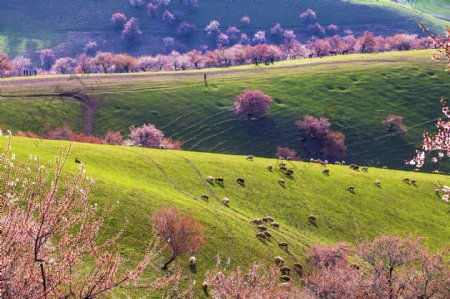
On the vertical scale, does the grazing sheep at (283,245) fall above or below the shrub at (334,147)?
below

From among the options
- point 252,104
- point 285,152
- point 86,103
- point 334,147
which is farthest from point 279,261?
point 86,103

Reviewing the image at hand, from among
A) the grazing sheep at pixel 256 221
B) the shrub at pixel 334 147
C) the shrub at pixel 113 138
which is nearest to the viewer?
the grazing sheep at pixel 256 221

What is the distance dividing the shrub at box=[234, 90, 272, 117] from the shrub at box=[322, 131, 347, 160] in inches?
990

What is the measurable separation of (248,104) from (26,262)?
124256mm

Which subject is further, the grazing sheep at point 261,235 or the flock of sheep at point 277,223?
the grazing sheep at point 261,235

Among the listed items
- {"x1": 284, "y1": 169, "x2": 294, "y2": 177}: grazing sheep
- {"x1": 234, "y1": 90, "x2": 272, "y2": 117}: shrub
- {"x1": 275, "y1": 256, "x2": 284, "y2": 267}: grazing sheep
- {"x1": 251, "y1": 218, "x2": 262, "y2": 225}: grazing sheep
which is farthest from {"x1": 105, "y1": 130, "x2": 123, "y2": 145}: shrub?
{"x1": 275, "y1": 256, "x2": 284, "y2": 267}: grazing sheep

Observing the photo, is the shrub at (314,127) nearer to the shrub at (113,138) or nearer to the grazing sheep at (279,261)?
the shrub at (113,138)

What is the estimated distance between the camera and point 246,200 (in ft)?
240

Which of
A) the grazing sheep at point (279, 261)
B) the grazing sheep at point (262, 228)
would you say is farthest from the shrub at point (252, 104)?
the grazing sheep at point (279, 261)

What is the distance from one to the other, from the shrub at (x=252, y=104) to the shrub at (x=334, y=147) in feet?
82.5

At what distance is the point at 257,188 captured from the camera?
77438mm

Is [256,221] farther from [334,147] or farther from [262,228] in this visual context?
[334,147]

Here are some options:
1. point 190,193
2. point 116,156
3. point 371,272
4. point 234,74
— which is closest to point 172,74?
point 234,74

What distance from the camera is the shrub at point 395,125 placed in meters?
129
